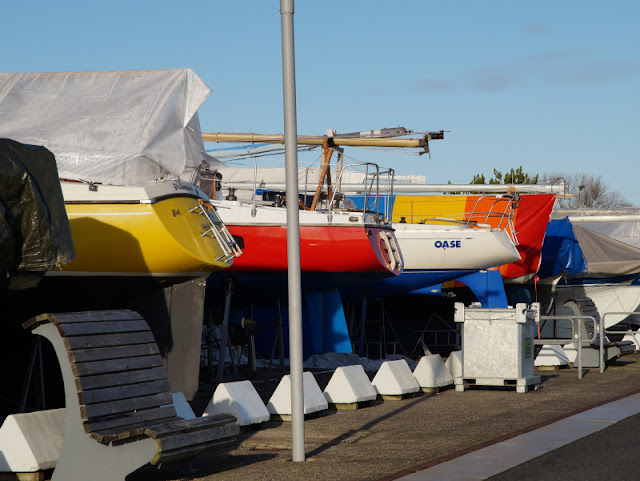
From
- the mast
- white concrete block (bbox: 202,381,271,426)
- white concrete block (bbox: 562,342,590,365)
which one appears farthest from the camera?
the mast

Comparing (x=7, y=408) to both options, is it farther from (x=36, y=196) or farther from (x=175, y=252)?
(x=36, y=196)

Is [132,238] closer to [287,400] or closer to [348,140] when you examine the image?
[287,400]

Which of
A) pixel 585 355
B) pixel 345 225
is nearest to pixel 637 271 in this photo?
pixel 585 355

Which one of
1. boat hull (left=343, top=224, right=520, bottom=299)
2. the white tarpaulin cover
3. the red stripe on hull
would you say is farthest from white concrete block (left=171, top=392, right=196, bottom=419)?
boat hull (left=343, top=224, right=520, bottom=299)

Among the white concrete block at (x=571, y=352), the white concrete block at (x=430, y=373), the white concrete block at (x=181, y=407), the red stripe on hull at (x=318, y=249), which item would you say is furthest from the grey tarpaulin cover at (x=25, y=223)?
the white concrete block at (x=571, y=352)

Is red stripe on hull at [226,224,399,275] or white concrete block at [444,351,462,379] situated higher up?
red stripe on hull at [226,224,399,275]

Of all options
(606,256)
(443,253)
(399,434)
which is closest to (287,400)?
(399,434)

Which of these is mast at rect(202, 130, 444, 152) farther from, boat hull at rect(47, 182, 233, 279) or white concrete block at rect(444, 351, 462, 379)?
boat hull at rect(47, 182, 233, 279)

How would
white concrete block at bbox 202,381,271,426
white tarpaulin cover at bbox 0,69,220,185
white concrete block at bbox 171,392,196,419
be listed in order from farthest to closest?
white tarpaulin cover at bbox 0,69,220,185, white concrete block at bbox 202,381,271,426, white concrete block at bbox 171,392,196,419

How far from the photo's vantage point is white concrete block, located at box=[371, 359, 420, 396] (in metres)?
12.5

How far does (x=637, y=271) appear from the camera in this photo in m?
26.7

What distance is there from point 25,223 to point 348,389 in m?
5.19

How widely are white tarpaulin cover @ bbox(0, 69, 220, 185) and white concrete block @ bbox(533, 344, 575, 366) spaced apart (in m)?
7.90

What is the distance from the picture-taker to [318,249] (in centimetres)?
1717
